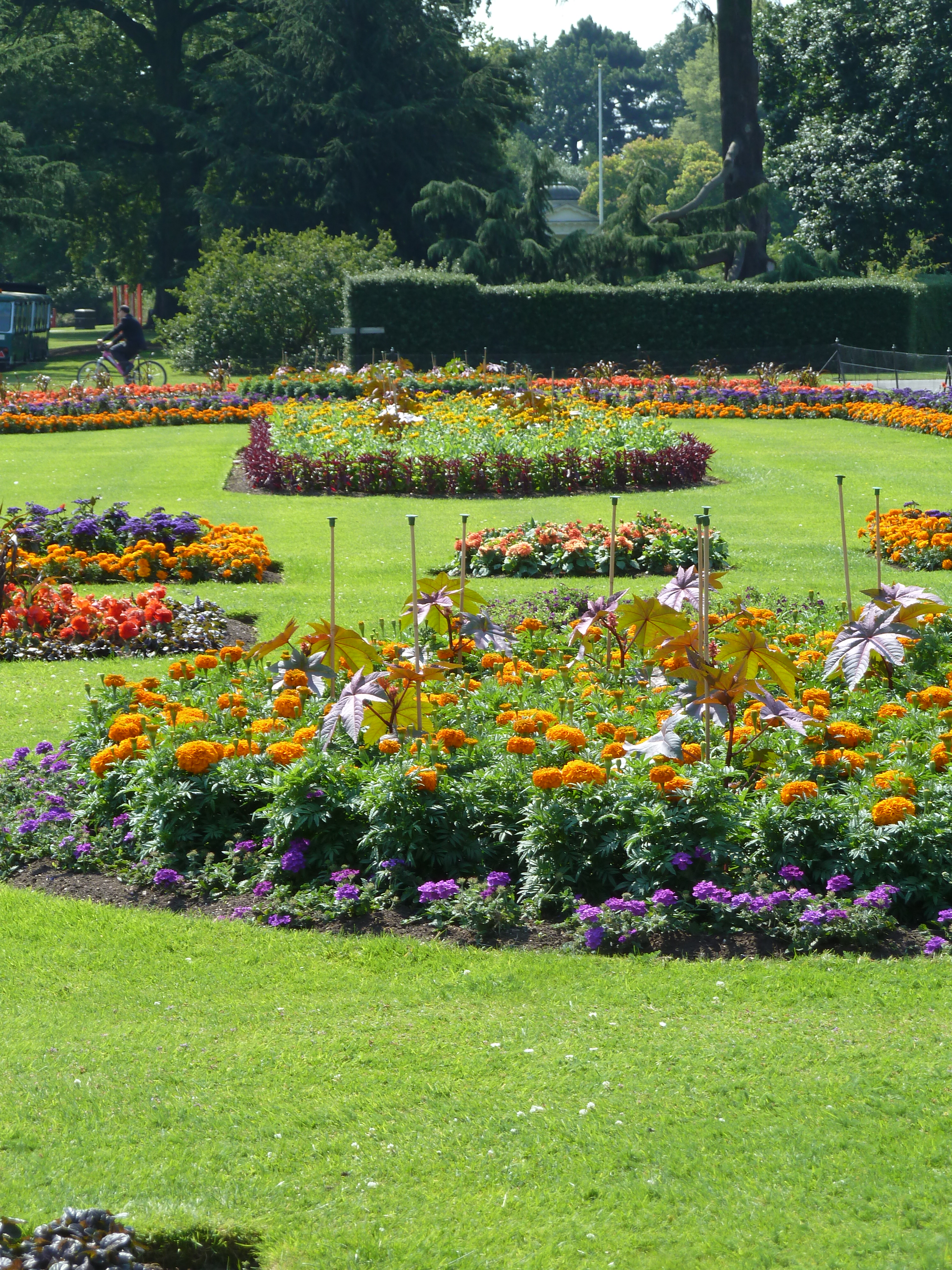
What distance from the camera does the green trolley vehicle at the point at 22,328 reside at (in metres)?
34.7

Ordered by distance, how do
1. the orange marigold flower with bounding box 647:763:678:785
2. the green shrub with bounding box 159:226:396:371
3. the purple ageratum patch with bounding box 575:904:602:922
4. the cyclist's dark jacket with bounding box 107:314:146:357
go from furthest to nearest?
1. the green shrub with bounding box 159:226:396:371
2. the cyclist's dark jacket with bounding box 107:314:146:357
3. the orange marigold flower with bounding box 647:763:678:785
4. the purple ageratum patch with bounding box 575:904:602:922

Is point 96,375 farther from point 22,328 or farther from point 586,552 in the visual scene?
point 586,552

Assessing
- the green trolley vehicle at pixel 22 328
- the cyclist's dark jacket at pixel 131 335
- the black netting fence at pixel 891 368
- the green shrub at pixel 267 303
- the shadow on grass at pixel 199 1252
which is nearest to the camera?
the shadow on grass at pixel 199 1252

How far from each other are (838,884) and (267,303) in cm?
2861

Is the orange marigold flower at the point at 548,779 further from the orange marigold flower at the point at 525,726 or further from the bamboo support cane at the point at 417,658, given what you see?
the bamboo support cane at the point at 417,658

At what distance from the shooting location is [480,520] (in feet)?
40.8

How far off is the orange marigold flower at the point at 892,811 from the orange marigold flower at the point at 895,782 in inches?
6.5

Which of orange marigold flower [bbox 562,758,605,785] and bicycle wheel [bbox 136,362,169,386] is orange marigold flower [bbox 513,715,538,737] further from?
bicycle wheel [bbox 136,362,169,386]

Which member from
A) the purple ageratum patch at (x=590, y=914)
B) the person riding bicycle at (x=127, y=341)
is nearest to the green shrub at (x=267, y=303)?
the person riding bicycle at (x=127, y=341)

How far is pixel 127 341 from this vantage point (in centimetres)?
2580

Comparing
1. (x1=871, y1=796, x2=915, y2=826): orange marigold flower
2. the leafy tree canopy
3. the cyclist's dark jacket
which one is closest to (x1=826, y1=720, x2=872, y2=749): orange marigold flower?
(x1=871, y1=796, x2=915, y2=826): orange marigold flower

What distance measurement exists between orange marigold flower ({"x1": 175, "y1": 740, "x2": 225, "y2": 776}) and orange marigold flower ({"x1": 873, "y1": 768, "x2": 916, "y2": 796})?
2.38 m

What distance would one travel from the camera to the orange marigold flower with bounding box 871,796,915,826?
4.11 metres

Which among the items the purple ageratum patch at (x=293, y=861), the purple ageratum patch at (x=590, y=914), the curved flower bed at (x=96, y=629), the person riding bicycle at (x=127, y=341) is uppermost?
the person riding bicycle at (x=127, y=341)
